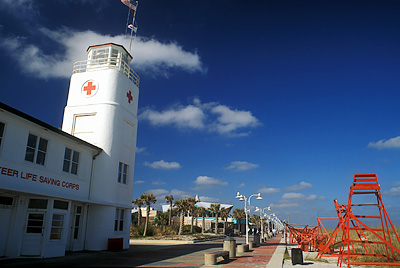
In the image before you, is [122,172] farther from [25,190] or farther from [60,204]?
[25,190]

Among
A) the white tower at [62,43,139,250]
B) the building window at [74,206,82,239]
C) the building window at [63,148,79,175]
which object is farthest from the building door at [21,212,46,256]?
the white tower at [62,43,139,250]

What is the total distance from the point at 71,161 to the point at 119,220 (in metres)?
5.56

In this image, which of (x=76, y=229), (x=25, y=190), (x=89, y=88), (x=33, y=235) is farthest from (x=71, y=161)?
(x=89, y=88)

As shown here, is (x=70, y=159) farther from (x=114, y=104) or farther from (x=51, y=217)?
(x=114, y=104)

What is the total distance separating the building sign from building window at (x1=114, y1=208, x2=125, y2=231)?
12.5ft

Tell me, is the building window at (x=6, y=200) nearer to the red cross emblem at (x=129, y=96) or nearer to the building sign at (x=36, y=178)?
the building sign at (x=36, y=178)

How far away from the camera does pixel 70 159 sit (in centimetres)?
1723

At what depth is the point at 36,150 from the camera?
14.8 metres

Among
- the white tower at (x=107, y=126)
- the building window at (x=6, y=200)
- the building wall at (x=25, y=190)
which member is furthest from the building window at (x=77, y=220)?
the building window at (x=6, y=200)

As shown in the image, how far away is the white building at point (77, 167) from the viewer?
13641mm

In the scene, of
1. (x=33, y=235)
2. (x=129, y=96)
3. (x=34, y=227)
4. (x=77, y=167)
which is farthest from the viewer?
(x=129, y=96)

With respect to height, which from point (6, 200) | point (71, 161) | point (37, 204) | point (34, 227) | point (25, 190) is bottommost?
point (34, 227)

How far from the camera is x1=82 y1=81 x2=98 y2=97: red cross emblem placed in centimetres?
2100

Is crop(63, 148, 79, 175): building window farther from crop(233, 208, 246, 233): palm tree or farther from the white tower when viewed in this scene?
crop(233, 208, 246, 233): palm tree
